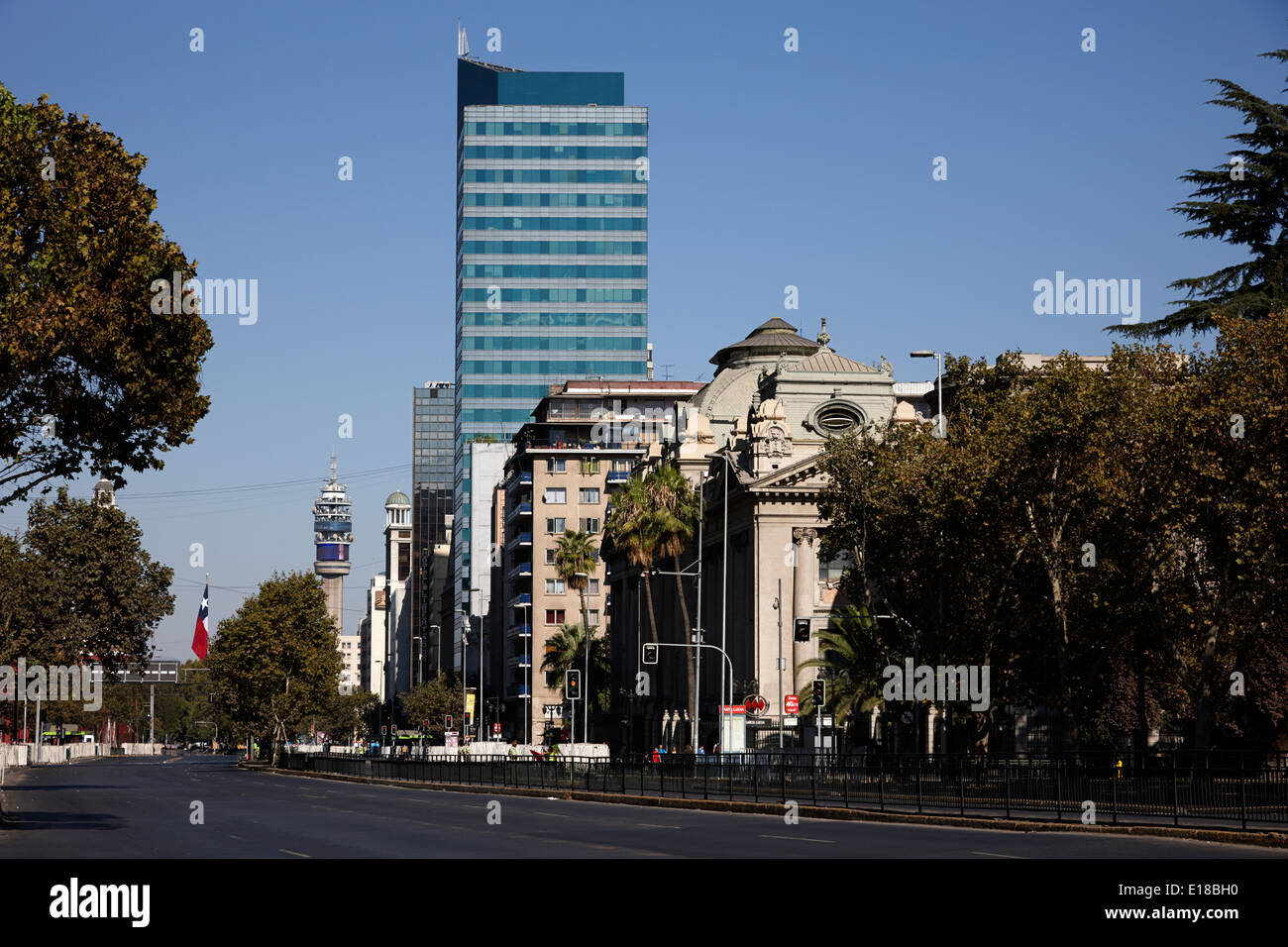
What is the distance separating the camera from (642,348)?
162375mm

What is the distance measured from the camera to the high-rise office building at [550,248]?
162125 millimetres

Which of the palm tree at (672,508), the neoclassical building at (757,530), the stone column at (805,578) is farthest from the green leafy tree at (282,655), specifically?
the stone column at (805,578)

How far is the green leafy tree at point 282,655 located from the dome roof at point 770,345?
3426 cm

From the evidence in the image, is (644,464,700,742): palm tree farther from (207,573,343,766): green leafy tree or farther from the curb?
(207,573,343,766): green leafy tree

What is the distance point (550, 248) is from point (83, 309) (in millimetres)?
134919

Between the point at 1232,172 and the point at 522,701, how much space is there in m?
99.7

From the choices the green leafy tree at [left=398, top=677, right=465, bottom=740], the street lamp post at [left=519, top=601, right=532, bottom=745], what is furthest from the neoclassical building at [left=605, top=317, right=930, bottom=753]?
the green leafy tree at [left=398, top=677, right=465, bottom=740]

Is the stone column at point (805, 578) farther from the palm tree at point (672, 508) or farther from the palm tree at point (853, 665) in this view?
the palm tree at point (853, 665)

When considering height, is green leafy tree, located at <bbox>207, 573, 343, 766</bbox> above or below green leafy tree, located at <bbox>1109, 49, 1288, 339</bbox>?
below

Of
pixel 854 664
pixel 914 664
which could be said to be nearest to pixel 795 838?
pixel 914 664

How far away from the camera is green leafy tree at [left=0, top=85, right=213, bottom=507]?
27922 mm

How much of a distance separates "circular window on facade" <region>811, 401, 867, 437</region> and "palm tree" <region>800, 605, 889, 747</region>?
18606 millimetres
